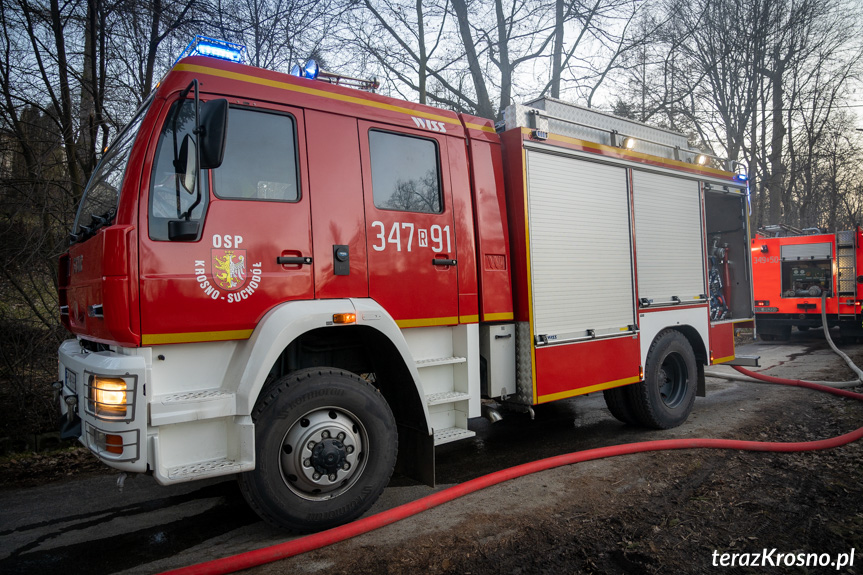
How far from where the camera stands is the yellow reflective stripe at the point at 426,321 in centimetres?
388

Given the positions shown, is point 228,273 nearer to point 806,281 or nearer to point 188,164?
point 188,164

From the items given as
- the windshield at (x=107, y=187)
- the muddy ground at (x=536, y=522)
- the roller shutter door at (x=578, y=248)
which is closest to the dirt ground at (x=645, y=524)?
the muddy ground at (x=536, y=522)

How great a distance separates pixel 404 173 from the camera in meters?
4.05

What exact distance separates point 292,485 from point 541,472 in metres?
2.08

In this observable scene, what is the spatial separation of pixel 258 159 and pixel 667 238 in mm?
4451

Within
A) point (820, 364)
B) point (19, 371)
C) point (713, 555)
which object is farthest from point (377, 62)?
point (713, 555)

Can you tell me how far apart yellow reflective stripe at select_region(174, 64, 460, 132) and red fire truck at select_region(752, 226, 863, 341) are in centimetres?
1123

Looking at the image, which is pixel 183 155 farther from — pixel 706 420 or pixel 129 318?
pixel 706 420

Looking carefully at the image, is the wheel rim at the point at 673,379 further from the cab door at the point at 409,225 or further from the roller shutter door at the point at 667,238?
the cab door at the point at 409,225

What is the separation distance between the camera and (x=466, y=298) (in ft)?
13.9

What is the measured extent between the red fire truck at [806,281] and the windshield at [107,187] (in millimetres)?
12986

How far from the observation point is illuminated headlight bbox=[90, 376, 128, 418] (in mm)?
2902

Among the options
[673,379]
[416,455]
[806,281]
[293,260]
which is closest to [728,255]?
[673,379]

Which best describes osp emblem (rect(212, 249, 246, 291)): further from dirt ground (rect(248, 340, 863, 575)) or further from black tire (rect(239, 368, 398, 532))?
dirt ground (rect(248, 340, 863, 575))
